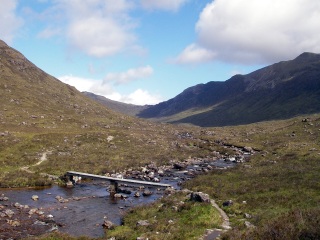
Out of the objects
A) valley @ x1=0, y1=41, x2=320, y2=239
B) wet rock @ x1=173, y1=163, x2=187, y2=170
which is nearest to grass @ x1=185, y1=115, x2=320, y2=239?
valley @ x1=0, y1=41, x2=320, y2=239

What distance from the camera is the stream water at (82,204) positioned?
33.6 metres

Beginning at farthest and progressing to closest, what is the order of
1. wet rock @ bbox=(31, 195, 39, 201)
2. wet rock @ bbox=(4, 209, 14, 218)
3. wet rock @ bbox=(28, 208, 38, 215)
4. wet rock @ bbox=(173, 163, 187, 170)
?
wet rock @ bbox=(173, 163, 187, 170), wet rock @ bbox=(31, 195, 39, 201), wet rock @ bbox=(28, 208, 38, 215), wet rock @ bbox=(4, 209, 14, 218)

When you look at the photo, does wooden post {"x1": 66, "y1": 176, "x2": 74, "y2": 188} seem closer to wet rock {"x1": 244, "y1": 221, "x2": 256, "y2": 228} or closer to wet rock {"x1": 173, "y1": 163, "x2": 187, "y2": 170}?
wet rock {"x1": 173, "y1": 163, "x2": 187, "y2": 170}

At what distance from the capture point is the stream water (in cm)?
3356

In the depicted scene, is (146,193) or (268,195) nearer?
(268,195)

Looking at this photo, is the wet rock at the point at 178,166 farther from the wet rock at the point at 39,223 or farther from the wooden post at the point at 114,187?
the wet rock at the point at 39,223

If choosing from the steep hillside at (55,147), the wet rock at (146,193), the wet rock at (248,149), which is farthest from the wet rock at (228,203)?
the wet rock at (248,149)

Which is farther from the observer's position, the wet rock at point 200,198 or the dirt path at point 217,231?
the wet rock at point 200,198

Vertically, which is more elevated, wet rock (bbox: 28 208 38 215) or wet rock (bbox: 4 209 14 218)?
wet rock (bbox: 4 209 14 218)

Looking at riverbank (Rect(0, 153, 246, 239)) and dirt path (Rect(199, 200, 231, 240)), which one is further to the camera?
riverbank (Rect(0, 153, 246, 239))

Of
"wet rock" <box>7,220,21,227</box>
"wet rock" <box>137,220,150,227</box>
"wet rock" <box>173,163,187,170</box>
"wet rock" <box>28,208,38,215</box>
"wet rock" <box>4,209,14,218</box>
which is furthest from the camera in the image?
"wet rock" <box>173,163,187,170</box>

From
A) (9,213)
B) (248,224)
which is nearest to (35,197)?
(9,213)

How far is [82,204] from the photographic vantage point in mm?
42594

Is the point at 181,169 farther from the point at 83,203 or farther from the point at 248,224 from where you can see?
the point at 248,224
